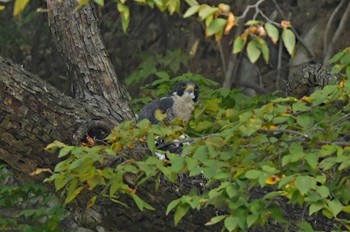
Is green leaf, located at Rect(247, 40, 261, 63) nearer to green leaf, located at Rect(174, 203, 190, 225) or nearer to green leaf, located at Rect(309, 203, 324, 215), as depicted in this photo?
green leaf, located at Rect(309, 203, 324, 215)

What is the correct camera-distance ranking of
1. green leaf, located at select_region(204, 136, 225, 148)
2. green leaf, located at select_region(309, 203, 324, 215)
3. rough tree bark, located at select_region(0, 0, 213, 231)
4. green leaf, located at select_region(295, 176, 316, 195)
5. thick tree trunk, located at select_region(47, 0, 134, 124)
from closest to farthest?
A: green leaf, located at select_region(295, 176, 316, 195) → green leaf, located at select_region(309, 203, 324, 215) → green leaf, located at select_region(204, 136, 225, 148) → rough tree bark, located at select_region(0, 0, 213, 231) → thick tree trunk, located at select_region(47, 0, 134, 124)

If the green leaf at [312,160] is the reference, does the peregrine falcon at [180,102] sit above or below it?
below

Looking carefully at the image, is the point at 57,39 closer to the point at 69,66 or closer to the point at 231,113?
the point at 69,66

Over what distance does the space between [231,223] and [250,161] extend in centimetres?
44

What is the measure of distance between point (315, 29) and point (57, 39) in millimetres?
4616

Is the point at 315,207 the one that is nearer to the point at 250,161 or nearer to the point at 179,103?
the point at 250,161

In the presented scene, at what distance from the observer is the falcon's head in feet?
23.0

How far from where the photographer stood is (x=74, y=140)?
5.33m

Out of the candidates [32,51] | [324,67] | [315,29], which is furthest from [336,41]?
[324,67]

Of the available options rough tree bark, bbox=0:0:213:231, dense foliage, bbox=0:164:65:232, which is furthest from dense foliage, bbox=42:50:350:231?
dense foliage, bbox=0:164:65:232

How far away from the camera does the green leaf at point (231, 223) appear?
174 inches

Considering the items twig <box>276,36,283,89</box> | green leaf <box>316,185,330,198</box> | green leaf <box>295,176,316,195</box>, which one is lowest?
twig <box>276,36,283,89</box>

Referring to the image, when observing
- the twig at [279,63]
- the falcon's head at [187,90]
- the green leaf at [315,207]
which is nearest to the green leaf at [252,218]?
the green leaf at [315,207]

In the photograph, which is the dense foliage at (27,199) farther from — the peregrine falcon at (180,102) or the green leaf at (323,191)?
the green leaf at (323,191)
